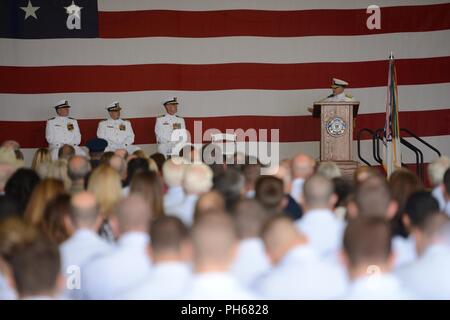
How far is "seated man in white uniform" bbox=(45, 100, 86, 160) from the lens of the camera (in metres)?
8.51

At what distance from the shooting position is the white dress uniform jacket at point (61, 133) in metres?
8.50

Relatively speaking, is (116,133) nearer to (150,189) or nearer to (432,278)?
(150,189)

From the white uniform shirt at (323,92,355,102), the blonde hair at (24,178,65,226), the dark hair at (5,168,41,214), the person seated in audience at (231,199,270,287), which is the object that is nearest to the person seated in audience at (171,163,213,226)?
the blonde hair at (24,178,65,226)

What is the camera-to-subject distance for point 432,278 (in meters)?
2.49

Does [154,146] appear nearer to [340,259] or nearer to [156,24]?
[156,24]

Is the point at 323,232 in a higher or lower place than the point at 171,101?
lower

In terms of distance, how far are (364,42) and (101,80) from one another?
3.15 m

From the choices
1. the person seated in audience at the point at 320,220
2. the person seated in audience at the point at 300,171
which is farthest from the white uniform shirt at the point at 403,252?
the person seated in audience at the point at 300,171

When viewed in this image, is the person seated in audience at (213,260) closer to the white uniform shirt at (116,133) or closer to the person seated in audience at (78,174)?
the person seated in audience at (78,174)

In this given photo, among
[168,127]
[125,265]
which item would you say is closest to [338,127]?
[168,127]

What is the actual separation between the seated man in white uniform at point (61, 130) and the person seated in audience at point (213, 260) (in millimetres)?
6483

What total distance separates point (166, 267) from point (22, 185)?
182cm
